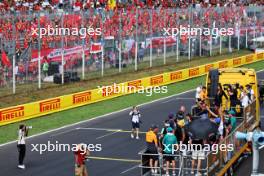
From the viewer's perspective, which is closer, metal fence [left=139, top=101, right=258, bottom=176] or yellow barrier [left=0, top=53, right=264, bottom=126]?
metal fence [left=139, top=101, right=258, bottom=176]

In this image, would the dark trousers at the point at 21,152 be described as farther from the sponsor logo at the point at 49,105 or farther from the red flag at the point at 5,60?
the red flag at the point at 5,60

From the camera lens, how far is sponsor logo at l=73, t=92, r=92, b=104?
3857 centimetres

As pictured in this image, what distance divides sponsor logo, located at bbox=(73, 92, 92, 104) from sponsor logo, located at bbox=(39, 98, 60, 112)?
1.53 m

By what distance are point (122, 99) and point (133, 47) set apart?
897 centimetres

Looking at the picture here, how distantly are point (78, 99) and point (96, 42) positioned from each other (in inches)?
304

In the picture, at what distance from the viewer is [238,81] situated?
30.1 meters

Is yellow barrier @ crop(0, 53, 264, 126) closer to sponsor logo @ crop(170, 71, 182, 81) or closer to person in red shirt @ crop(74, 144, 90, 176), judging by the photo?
sponsor logo @ crop(170, 71, 182, 81)

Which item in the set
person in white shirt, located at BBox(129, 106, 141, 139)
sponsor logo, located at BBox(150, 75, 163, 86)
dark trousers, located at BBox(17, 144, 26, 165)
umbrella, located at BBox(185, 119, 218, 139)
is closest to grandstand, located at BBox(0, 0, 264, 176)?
sponsor logo, located at BBox(150, 75, 163, 86)

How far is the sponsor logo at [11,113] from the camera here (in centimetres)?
3303

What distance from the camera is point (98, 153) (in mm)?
26969

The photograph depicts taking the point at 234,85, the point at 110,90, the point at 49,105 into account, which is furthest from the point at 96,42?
the point at 234,85

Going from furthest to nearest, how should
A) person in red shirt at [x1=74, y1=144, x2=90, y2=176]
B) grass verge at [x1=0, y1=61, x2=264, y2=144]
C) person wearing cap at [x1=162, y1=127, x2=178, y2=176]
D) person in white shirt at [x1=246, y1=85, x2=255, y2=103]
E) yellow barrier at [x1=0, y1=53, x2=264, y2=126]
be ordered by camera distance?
yellow barrier at [x1=0, y1=53, x2=264, y2=126], grass verge at [x1=0, y1=61, x2=264, y2=144], person in white shirt at [x1=246, y1=85, x2=255, y2=103], person in red shirt at [x1=74, y1=144, x2=90, y2=176], person wearing cap at [x1=162, y1=127, x2=178, y2=176]

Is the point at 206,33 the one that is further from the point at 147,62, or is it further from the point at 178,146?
the point at 178,146

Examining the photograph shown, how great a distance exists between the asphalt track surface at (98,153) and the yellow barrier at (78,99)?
10.3ft
